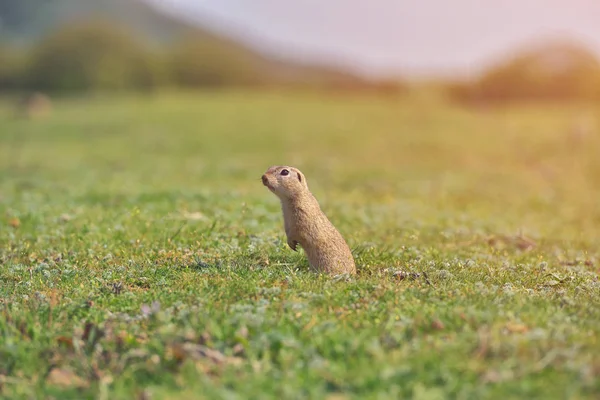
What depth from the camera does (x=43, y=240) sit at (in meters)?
12.9

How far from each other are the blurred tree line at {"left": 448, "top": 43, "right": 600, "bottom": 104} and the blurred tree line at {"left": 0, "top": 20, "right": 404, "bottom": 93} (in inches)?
315

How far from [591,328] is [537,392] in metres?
1.74

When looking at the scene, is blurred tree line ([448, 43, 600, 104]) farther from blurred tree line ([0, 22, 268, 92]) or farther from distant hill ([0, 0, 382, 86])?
distant hill ([0, 0, 382, 86])

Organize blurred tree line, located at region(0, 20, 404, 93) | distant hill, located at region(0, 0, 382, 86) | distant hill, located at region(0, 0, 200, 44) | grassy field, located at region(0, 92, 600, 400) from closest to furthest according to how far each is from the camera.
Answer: grassy field, located at region(0, 92, 600, 400)
blurred tree line, located at region(0, 20, 404, 93)
distant hill, located at region(0, 0, 382, 86)
distant hill, located at region(0, 0, 200, 44)

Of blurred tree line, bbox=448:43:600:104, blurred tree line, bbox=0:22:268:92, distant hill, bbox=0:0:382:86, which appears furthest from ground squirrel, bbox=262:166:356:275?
distant hill, bbox=0:0:382:86

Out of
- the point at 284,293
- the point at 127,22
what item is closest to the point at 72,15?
the point at 127,22

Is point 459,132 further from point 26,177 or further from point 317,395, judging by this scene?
point 317,395

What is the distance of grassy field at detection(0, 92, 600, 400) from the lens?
6.93m

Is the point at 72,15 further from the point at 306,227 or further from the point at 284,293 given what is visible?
the point at 284,293

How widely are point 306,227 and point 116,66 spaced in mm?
68476

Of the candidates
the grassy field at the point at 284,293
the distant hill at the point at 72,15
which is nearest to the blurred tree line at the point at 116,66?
the distant hill at the point at 72,15

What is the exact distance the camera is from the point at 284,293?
8867mm

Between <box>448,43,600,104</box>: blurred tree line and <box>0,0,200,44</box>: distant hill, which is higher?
<box>0,0,200,44</box>: distant hill

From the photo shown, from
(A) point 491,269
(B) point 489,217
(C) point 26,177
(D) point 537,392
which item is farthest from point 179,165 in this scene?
(D) point 537,392
